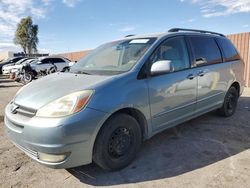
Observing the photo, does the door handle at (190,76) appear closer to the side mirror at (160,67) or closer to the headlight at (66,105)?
the side mirror at (160,67)

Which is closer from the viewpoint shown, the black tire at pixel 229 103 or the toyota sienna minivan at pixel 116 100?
the toyota sienna minivan at pixel 116 100

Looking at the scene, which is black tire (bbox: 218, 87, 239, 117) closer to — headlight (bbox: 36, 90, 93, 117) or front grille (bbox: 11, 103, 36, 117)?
headlight (bbox: 36, 90, 93, 117)

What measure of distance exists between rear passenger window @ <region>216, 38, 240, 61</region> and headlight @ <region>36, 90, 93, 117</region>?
3.52m

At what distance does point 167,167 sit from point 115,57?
6.01 ft

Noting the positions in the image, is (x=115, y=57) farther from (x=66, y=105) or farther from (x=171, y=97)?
(x=66, y=105)

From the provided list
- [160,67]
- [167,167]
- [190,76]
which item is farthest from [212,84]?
[167,167]

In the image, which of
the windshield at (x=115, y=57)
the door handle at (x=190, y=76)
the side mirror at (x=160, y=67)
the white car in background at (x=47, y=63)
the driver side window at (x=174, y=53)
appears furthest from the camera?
the white car in background at (x=47, y=63)

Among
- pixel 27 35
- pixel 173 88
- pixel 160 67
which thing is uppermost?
pixel 27 35

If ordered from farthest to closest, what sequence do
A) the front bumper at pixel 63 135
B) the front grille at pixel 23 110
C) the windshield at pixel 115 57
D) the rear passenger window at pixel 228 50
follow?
the rear passenger window at pixel 228 50 → the windshield at pixel 115 57 → the front grille at pixel 23 110 → the front bumper at pixel 63 135

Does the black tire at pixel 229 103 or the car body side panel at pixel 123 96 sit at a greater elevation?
the car body side panel at pixel 123 96

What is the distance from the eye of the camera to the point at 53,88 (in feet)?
10.7

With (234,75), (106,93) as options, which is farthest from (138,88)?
(234,75)

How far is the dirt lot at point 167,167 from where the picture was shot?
3.08 m

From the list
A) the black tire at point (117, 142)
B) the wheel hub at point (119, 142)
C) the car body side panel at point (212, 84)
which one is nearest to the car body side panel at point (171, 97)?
the car body side panel at point (212, 84)
